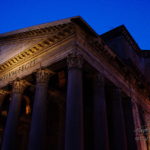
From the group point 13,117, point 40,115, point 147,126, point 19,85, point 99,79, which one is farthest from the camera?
point 147,126

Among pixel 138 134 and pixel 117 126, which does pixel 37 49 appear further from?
pixel 138 134

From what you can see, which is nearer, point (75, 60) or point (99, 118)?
point (75, 60)

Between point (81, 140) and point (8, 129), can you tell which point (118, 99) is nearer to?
point (81, 140)

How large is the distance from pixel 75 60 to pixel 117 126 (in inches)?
190

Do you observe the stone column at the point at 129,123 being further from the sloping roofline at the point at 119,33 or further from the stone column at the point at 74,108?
the sloping roofline at the point at 119,33

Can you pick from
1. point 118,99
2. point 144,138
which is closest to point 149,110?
point 144,138

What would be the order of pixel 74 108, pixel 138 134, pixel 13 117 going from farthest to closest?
pixel 138 134, pixel 13 117, pixel 74 108

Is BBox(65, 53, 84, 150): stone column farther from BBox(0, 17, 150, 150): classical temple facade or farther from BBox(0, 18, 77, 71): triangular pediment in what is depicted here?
BBox(0, 18, 77, 71): triangular pediment

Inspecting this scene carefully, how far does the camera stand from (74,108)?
8648 mm

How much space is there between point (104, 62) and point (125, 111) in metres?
4.28

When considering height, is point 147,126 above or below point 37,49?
below

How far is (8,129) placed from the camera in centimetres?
1118

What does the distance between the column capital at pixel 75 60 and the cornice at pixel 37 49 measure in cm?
132

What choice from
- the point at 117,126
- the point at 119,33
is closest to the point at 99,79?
the point at 117,126
